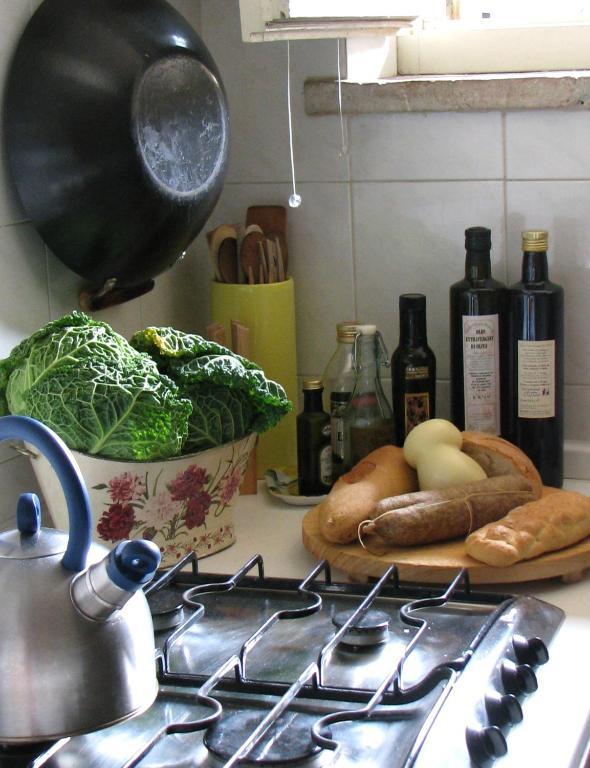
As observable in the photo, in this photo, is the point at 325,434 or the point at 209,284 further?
the point at 209,284

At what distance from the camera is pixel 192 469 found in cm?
126

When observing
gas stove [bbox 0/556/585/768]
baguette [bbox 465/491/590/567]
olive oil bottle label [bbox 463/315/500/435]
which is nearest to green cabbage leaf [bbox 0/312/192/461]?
gas stove [bbox 0/556/585/768]

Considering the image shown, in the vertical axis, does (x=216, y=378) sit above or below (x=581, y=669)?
above

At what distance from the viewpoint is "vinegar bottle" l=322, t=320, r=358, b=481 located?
5.04ft

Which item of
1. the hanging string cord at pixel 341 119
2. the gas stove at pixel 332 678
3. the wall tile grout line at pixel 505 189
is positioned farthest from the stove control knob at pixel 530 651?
the hanging string cord at pixel 341 119

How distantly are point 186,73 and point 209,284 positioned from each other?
0.42 metres

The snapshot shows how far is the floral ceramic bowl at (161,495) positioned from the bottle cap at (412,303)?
1.04 ft

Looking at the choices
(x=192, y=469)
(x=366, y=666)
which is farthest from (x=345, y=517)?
(x=366, y=666)

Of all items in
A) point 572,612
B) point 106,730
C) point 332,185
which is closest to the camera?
point 106,730

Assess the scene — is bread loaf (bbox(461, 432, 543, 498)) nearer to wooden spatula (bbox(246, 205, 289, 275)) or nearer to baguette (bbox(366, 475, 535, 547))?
baguette (bbox(366, 475, 535, 547))

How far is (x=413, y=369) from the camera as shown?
1.54 meters

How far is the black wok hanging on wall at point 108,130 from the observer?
4.18ft

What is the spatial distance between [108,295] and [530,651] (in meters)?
0.75

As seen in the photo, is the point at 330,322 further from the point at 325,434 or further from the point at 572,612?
the point at 572,612
